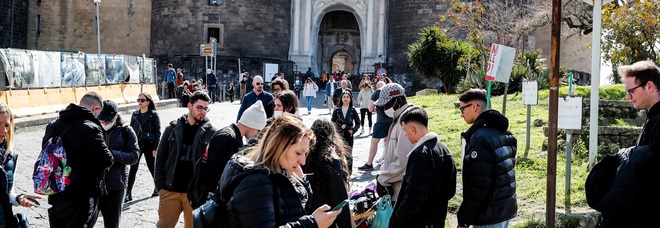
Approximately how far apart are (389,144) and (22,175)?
564cm

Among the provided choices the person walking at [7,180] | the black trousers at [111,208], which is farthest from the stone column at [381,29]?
the person walking at [7,180]

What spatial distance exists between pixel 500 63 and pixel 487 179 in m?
4.51

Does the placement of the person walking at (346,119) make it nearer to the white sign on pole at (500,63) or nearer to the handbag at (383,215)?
the white sign on pole at (500,63)

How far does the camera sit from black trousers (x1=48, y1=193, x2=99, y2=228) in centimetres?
512

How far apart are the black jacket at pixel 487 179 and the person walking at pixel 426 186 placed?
0.42 feet

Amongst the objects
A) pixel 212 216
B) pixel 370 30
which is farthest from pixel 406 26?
pixel 212 216

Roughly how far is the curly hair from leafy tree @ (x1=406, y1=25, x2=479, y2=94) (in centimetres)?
2059

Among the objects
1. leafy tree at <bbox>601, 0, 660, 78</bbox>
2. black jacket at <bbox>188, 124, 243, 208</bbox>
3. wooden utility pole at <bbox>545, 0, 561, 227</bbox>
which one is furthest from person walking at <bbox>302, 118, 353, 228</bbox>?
leafy tree at <bbox>601, 0, 660, 78</bbox>

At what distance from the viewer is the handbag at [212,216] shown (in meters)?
3.29

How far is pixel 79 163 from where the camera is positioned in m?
5.13

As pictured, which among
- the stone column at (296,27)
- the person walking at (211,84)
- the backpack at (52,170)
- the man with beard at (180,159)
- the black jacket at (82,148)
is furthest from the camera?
the stone column at (296,27)

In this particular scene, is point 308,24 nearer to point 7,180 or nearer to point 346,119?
point 346,119

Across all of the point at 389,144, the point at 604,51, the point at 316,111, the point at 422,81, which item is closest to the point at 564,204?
the point at 389,144

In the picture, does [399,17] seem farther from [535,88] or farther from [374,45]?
[535,88]
